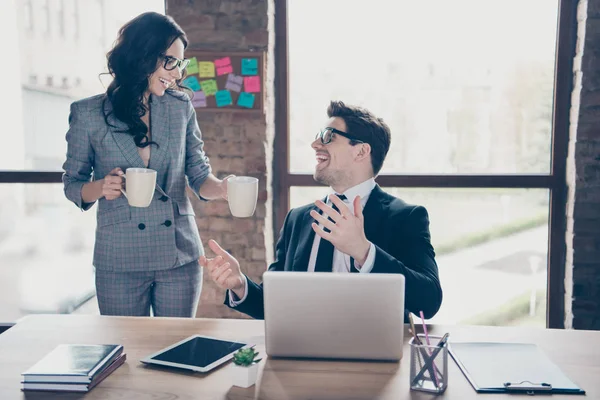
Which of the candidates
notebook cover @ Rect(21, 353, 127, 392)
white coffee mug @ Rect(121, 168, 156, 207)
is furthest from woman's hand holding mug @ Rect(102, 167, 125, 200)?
notebook cover @ Rect(21, 353, 127, 392)

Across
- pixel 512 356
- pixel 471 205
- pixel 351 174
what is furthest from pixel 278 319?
pixel 471 205

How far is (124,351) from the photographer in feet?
5.15

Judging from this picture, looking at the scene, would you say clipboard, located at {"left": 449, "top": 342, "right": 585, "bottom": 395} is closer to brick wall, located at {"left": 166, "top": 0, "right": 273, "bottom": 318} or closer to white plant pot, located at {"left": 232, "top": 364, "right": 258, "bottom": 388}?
white plant pot, located at {"left": 232, "top": 364, "right": 258, "bottom": 388}

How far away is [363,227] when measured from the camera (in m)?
1.77

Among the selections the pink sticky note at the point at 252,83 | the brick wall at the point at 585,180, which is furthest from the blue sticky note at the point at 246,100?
the brick wall at the point at 585,180

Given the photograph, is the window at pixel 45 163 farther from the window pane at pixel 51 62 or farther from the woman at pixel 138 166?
the woman at pixel 138 166

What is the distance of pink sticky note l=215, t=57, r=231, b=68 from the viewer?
312cm

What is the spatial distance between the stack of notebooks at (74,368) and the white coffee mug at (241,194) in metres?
0.62

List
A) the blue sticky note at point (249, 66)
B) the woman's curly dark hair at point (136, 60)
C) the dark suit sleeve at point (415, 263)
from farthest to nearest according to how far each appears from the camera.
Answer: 1. the blue sticky note at point (249, 66)
2. the woman's curly dark hair at point (136, 60)
3. the dark suit sleeve at point (415, 263)

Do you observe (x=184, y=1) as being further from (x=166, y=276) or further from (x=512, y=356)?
(x=512, y=356)

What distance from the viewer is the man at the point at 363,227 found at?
70.4 inches

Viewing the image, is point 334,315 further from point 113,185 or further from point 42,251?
point 42,251

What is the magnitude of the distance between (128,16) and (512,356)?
2603 mm

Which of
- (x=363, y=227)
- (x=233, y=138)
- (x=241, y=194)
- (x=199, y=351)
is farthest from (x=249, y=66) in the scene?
(x=199, y=351)
